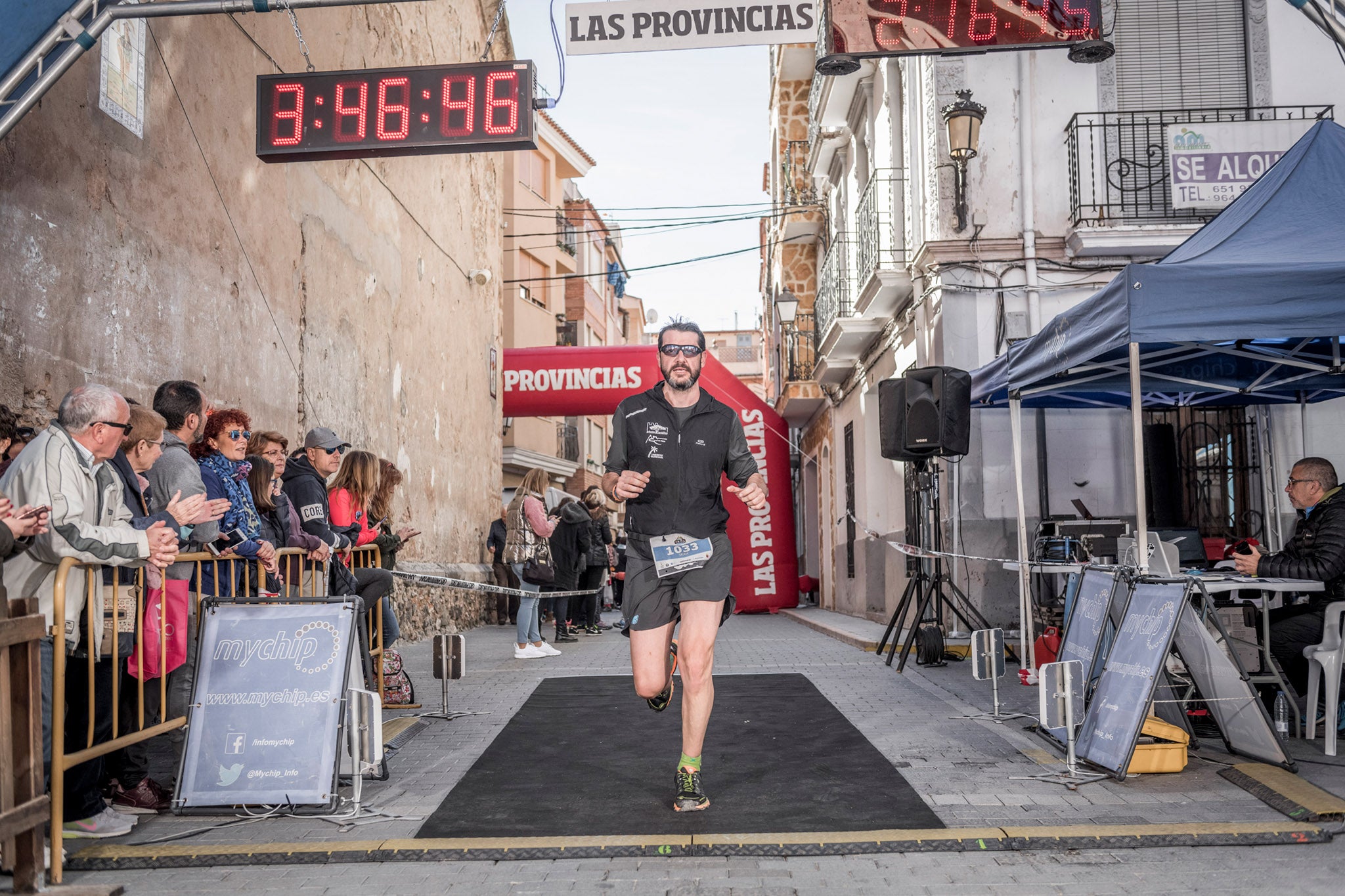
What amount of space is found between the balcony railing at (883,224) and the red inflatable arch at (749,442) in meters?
5.36

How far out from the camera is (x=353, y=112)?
830 centimetres

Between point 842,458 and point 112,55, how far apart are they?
1532 cm

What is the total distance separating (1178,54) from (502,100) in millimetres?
8444

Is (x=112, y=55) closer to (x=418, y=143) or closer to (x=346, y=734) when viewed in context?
(x=418, y=143)

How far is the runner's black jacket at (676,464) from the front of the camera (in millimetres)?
5160

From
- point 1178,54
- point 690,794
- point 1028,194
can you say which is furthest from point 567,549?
point 690,794

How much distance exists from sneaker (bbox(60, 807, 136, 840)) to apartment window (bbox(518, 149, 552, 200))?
33.2 meters

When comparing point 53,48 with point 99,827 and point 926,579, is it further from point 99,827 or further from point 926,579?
point 926,579

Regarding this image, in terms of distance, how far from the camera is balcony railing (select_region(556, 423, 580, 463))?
135 ft

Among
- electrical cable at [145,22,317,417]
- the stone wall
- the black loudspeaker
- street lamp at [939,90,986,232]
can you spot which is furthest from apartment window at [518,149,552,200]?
the black loudspeaker

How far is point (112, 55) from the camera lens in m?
7.97

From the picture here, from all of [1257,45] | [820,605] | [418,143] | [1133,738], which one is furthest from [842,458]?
[1133,738]

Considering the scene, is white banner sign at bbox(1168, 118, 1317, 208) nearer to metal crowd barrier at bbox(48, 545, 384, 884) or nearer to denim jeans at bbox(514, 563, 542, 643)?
denim jeans at bbox(514, 563, 542, 643)

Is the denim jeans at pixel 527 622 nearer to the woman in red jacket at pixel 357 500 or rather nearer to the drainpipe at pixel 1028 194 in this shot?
the woman in red jacket at pixel 357 500
